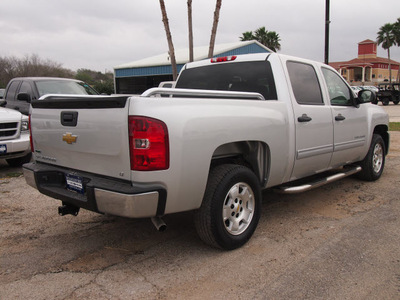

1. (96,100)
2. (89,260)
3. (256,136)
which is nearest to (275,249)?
(256,136)

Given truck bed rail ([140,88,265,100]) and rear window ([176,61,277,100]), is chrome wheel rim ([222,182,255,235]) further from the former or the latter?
rear window ([176,61,277,100])

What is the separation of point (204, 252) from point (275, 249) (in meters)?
0.66

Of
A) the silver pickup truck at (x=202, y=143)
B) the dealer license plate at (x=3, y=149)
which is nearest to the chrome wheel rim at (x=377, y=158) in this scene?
the silver pickup truck at (x=202, y=143)

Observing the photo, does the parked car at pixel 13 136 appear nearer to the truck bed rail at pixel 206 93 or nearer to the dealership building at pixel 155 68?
the truck bed rail at pixel 206 93

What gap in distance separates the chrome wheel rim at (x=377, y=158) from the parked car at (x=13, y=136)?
19.6 feet

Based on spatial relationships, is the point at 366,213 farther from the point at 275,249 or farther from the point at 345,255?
the point at 275,249

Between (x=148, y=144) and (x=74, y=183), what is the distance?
0.90 metres

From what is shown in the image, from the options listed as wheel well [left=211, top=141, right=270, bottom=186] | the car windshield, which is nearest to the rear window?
wheel well [left=211, top=141, right=270, bottom=186]

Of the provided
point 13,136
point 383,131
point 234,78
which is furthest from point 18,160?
point 383,131

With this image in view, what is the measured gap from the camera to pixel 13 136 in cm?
670

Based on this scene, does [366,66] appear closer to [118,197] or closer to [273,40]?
[273,40]

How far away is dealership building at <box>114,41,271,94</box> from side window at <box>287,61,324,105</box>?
19874mm

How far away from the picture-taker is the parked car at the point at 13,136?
6536 millimetres

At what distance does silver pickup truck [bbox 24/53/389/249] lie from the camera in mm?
2785
